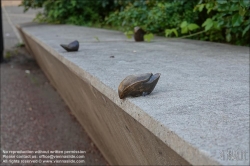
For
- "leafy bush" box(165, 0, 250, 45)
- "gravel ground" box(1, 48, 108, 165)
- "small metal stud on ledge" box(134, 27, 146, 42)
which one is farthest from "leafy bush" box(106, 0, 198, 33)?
"gravel ground" box(1, 48, 108, 165)

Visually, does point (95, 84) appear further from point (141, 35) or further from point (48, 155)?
point (141, 35)

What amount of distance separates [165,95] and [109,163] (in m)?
1.46

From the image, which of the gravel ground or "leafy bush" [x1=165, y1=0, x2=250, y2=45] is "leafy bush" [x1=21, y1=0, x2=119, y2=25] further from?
"leafy bush" [x1=165, y1=0, x2=250, y2=45]

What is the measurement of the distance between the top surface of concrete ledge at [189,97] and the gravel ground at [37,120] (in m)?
0.94

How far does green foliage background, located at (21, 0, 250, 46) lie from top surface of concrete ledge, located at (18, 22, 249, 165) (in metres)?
0.50

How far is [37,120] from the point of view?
3.69 meters

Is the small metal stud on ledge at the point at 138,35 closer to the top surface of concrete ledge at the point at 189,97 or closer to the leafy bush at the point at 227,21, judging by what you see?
the leafy bush at the point at 227,21

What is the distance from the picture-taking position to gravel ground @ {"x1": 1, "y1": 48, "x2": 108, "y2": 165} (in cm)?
303

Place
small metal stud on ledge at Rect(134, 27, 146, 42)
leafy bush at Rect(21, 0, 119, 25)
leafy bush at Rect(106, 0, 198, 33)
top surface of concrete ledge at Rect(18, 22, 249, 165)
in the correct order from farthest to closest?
leafy bush at Rect(21, 0, 119, 25)
leafy bush at Rect(106, 0, 198, 33)
small metal stud on ledge at Rect(134, 27, 146, 42)
top surface of concrete ledge at Rect(18, 22, 249, 165)

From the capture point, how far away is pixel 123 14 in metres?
4.89

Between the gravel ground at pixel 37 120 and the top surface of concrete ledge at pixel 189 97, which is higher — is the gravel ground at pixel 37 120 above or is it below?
below

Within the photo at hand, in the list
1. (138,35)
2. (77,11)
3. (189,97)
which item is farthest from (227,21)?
(77,11)

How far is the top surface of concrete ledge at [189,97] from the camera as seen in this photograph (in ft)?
2.80

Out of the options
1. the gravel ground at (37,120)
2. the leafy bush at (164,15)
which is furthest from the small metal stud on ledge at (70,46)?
the leafy bush at (164,15)
